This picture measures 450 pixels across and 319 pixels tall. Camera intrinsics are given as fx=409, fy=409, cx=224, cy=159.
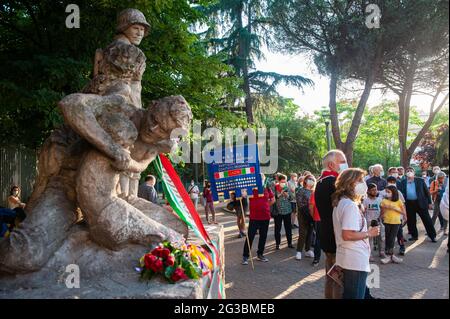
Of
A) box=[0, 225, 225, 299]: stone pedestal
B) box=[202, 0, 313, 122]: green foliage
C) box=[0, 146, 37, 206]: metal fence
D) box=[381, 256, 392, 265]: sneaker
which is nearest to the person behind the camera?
box=[0, 225, 225, 299]: stone pedestal

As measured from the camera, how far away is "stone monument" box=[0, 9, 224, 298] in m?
3.26

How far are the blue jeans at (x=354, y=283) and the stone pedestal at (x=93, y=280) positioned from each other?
4.12ft

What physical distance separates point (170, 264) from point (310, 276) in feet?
14.2

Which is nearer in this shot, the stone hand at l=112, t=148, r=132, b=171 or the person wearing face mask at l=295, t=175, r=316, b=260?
the stone hand at l=112, t=148, r=132, b=171

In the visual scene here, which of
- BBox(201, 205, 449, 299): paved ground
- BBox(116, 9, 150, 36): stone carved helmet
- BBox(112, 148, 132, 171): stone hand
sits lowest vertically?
BBox(201, 205, 449, 299): paved ground

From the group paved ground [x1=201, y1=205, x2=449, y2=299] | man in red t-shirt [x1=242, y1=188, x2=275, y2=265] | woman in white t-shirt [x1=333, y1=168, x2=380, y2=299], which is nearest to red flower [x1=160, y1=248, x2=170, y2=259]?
woman in white t-shirt [x1=333, y1=168, x2=380, y2=299]

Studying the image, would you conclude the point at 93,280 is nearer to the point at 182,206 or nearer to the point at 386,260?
the point at 182,206

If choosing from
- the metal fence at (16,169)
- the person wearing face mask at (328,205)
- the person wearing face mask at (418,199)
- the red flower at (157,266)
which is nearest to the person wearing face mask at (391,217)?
the person wearing face mask at (418,199)

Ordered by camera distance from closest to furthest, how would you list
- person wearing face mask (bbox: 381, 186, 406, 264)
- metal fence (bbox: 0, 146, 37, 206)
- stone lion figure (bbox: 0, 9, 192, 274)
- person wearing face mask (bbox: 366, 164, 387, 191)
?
stone lion figure (bbox: 0, 9, 192, 274), person wearing face mask (bbox: 381, 186, 406, 264), person wearing face mask (bbox: 366, 164, 387, 191), metal fence (bbox: 0, 146, 37, 206)

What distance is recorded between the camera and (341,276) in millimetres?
3809

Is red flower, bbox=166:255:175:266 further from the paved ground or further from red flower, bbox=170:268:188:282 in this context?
the paved ground

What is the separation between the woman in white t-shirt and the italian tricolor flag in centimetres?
126

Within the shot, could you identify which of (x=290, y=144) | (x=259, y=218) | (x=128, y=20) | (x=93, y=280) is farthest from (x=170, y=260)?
(x=290, y=144)

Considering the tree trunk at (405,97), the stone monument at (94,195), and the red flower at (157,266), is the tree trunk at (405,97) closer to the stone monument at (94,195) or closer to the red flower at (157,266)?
the stone monument at (94,195)
